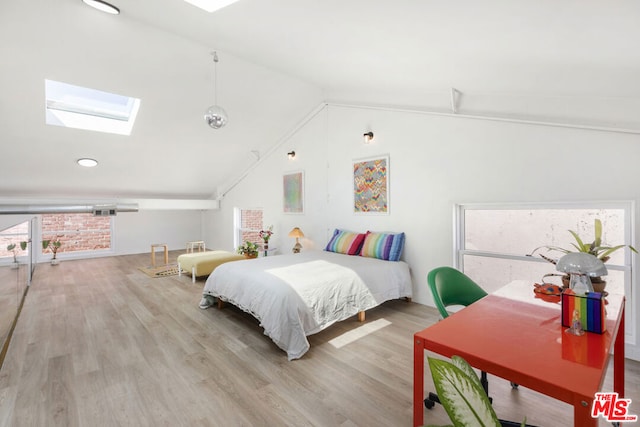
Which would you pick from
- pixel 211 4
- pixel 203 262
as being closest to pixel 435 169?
pixel 211 4

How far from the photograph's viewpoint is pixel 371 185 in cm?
430

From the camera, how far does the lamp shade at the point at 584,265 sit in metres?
1.33

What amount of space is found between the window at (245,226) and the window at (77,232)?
3101 millimetres

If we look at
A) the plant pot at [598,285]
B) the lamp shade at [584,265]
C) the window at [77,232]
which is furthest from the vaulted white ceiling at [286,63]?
the window at [77,232]

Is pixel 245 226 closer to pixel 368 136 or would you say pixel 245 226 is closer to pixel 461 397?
pixel 368 136

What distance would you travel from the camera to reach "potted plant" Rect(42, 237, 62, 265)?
6.26 metres

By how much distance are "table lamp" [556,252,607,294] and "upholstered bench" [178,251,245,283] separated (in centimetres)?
470

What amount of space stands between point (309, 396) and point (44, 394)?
5.91 ft

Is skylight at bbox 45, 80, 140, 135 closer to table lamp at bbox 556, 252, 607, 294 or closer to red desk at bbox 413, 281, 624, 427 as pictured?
red desk at bbox 413, 281, 624, 427

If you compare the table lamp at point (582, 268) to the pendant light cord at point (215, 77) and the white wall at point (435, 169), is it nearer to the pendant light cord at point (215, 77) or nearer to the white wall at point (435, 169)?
the white wall at point (435, 169)

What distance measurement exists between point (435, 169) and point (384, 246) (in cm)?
115

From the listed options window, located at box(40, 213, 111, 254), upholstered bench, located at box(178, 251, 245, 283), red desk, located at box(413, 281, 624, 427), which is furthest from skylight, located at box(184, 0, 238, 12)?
window, located at box(40, 213, 111, 254)

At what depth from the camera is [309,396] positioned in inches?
78.5

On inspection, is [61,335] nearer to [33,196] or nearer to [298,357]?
[298,357]
